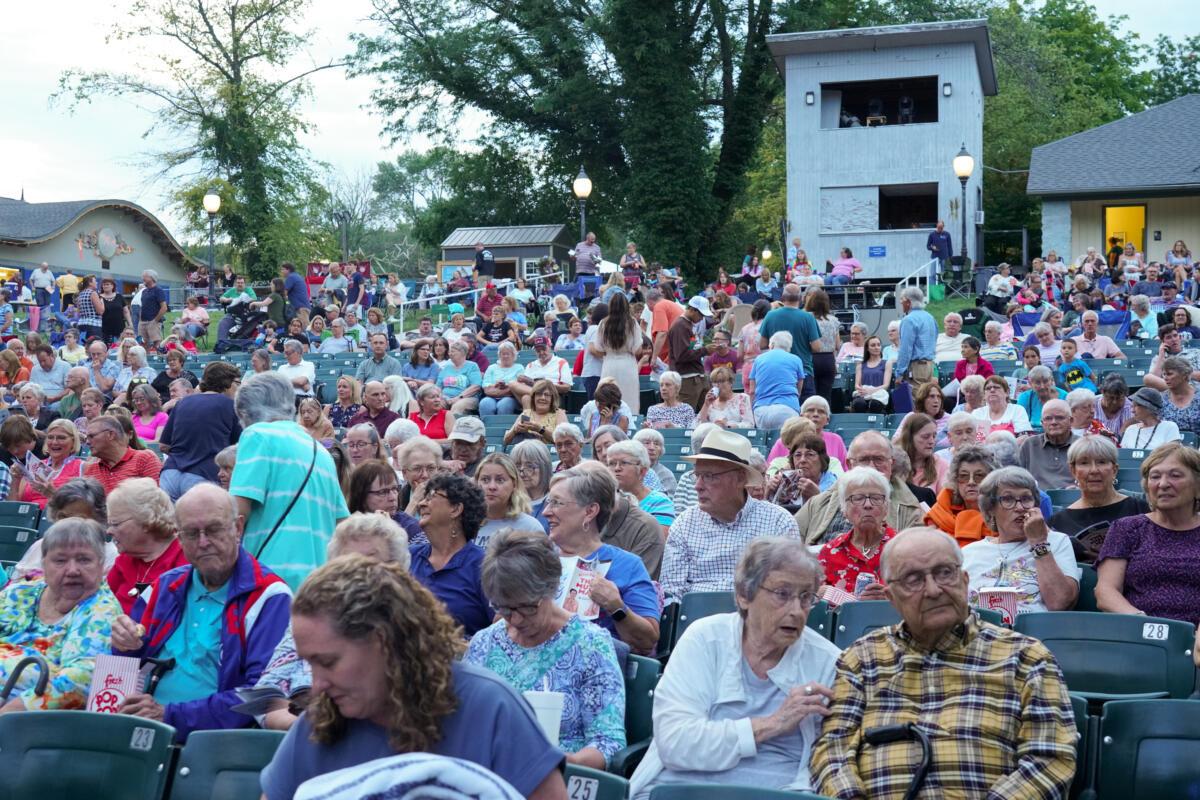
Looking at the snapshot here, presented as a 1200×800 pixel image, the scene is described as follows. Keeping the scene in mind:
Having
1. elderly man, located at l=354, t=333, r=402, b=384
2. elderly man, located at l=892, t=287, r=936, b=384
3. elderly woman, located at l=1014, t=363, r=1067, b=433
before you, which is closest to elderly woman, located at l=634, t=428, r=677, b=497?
elderly woman, located at l=1014, t=363, r=1067, b=433

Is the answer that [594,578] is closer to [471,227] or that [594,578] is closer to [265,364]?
[265,364]

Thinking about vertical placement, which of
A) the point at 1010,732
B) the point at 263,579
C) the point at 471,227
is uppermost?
the point at 471,227

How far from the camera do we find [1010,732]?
135 inches

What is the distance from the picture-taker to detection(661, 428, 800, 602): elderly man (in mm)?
5348

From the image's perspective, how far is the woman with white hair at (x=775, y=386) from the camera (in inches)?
410

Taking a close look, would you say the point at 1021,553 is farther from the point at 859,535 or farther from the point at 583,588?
the point at 583,588

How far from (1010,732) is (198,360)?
16.7 meters

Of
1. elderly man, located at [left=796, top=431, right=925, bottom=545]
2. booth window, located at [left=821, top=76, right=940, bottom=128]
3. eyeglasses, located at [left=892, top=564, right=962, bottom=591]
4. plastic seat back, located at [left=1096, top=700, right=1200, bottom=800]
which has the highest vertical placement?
booth window, located at [left=821, top=76, right=940, bottom=128]

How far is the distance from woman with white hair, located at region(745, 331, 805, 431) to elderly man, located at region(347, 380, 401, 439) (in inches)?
121

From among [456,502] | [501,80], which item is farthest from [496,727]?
[501,80]

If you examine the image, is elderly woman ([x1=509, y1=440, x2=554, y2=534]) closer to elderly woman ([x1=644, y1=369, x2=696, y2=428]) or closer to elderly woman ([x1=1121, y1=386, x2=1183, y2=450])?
elderly woman ([x1=1121, y1=386, x2=1183, y2=450])

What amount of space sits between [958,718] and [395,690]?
1862 millimetres

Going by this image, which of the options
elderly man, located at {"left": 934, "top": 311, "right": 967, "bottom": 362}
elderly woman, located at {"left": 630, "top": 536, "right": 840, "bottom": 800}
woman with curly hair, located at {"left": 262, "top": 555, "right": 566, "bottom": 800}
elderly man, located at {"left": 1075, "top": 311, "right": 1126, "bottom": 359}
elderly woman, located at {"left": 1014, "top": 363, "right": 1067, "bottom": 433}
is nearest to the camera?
woman with curly hair, located at {"left": 262, "top": 555, "right": 566, "bottom": 800}

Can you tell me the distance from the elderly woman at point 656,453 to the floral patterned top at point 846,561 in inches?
96.0
